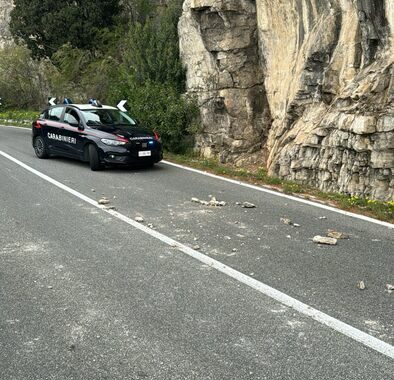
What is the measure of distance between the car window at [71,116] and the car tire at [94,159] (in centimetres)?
118

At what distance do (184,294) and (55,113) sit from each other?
1035 centimetres

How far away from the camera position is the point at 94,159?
38.7ft

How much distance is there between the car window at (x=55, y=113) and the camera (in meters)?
13.4

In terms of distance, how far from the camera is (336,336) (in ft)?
12.4

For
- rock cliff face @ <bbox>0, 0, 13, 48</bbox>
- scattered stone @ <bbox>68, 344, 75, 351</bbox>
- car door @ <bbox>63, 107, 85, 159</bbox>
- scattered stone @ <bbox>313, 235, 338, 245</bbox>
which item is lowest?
scattered stone @ <bbox>68, 344, 75, 351</bbox>

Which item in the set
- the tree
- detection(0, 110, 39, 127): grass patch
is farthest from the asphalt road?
detection(0, 110, 39, 127): grass patch

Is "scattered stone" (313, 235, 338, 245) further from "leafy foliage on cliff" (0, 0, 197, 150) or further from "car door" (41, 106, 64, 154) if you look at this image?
"leafy foliage on cliff" (0, 0, 197, 150)

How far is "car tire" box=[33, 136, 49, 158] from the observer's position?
13.8 metres

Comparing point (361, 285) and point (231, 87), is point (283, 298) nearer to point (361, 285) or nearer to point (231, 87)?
point (361, 285)

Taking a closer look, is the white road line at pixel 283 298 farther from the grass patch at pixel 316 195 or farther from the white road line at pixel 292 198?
the grass patch at pixel 316 195

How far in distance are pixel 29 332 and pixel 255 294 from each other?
202cm

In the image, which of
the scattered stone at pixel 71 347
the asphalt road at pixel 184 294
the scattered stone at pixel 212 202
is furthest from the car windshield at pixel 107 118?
the scattered stone at pixel 71 347

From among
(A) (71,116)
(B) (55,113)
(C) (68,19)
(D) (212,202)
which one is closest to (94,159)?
(A) (71,116)

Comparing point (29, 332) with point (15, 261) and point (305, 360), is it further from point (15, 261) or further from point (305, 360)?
point (305, 360)
